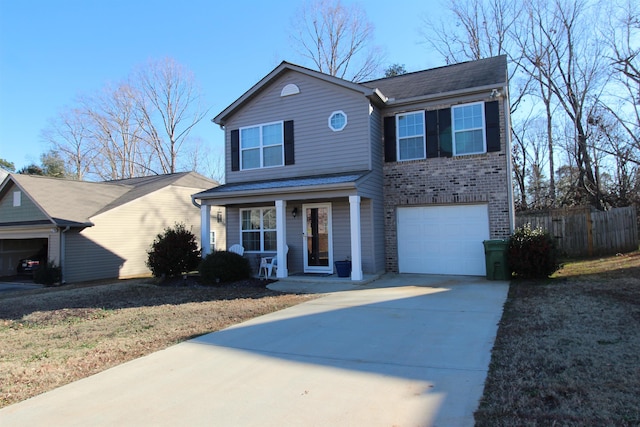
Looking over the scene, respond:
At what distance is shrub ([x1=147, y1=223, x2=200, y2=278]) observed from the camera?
13094 millimetres

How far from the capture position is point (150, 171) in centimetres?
3556

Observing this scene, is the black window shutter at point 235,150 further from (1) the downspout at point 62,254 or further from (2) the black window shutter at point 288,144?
(1) the downspout at point 62,254

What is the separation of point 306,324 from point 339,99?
25.7 ft

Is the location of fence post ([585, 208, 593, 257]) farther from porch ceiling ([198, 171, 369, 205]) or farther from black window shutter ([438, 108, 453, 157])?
porch ceiling ([198, 171, 369, 205])

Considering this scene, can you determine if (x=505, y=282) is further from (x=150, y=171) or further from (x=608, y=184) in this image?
(x=150, y=171)

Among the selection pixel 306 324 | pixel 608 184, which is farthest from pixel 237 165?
pixel 608 184

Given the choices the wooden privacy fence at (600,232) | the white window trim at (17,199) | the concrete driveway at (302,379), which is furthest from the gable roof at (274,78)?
the white window trim at (17,199)

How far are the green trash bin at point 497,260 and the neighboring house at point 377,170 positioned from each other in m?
0.76

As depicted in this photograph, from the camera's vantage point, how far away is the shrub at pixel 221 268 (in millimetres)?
11766

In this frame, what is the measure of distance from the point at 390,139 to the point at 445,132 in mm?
1616

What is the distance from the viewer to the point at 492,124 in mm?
11281

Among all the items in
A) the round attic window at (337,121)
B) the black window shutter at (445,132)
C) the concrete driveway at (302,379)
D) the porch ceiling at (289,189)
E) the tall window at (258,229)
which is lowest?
the concrete driveway at (302,379)

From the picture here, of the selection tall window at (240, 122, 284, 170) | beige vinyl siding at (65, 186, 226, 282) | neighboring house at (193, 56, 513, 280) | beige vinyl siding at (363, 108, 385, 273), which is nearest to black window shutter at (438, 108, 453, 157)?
neighboring house at (193, 56, 513, 280)

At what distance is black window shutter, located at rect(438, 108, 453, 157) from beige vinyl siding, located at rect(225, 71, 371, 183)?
82.7 inches
